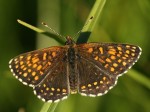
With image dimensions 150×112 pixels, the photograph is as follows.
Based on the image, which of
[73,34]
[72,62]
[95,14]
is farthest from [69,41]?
[73,34]

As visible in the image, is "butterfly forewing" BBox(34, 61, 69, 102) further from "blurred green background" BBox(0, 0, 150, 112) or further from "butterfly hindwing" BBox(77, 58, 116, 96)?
"blurred green background" BBox(0, 0, 150, 112)

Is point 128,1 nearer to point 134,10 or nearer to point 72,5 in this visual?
point 134,10

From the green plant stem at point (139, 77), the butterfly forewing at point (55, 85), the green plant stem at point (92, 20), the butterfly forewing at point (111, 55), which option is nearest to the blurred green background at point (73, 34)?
the green plant stem at point (139, 77)

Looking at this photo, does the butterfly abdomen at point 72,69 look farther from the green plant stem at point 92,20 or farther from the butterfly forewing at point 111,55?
the green plant stem at point 92,20

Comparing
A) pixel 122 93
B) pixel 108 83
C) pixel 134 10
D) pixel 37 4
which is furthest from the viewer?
pixel 37 4

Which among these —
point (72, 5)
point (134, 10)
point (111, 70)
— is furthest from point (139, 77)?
point (72, 5)
